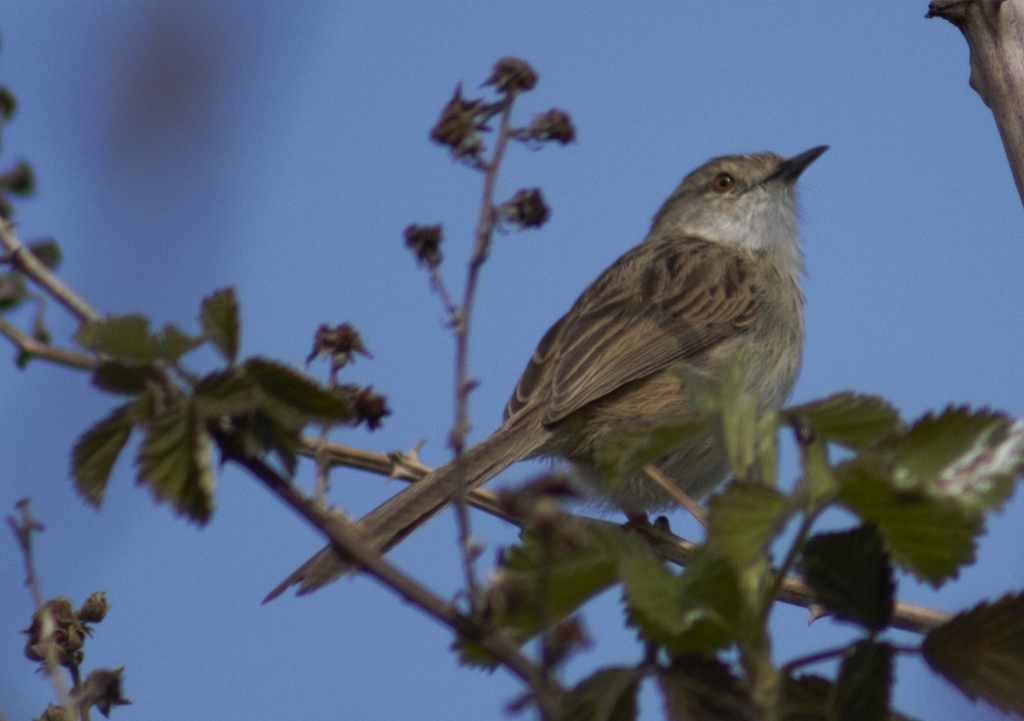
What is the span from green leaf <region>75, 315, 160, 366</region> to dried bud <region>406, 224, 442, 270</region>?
450 mm

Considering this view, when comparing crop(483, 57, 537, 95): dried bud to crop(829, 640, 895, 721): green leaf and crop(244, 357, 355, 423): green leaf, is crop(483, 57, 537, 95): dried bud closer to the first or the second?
crop(244, 357, 355, 423): green leaf

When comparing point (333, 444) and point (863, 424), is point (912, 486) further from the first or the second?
point (333, 444)

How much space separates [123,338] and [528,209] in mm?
660

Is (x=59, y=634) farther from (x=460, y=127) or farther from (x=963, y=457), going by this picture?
(x=963, y=457)

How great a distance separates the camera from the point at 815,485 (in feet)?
4.17

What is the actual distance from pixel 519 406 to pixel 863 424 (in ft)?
14.5

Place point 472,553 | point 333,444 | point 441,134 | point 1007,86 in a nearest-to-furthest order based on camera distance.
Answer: point 472,553
point 441,134
point 333,444
point 1007,86

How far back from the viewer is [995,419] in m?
1.38

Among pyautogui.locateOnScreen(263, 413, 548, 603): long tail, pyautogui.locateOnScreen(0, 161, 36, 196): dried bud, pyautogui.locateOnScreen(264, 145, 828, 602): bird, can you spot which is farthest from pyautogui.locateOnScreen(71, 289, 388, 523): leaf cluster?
pyautogui.locateOnScreen(264, 145, 828, 602): bird

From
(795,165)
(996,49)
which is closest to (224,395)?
(996,49)

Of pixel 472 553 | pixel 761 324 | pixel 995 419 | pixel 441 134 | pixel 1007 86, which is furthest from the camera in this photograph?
pixel 761 324

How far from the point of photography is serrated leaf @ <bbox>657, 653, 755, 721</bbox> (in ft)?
4.60

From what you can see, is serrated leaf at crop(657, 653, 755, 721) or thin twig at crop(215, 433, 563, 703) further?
serrated leaf at crop(657, 653, 755, 721)

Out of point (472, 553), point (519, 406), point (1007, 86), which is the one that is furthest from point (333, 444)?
point (519, 406)
